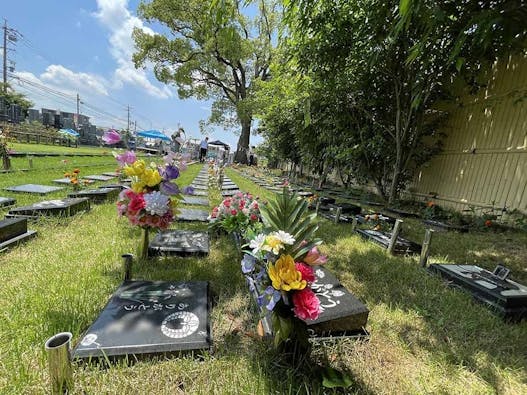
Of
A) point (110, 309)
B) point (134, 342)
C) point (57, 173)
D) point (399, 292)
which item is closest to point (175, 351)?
point (134, 342)

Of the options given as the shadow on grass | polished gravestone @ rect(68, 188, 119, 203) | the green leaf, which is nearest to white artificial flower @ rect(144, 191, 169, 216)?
the green leaf

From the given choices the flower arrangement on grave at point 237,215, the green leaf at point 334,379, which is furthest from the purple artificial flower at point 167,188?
the green leaf at point 334,379

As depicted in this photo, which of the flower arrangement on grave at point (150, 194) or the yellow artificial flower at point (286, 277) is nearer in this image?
the yellow artificial flower at point (286, 277)

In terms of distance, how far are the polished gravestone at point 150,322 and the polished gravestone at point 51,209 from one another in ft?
7.47

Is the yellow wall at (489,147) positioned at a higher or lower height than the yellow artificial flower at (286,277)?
higher

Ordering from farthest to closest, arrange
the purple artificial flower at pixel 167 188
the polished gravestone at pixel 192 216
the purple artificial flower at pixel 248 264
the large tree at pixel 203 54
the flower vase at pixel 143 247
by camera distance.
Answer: the large tree at pixel 203 54, the polished gravestone at pixel 192 216, the flower vase at pixel 143 247, the purple artificial flower at pixel 167 188, the purple artificial flower at pixel 248 264

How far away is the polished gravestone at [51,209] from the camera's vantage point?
125 inches

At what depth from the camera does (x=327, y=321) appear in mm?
1559

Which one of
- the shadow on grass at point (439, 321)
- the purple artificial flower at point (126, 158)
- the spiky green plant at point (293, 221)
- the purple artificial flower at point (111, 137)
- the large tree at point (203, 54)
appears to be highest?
the large tree at point (203, 54)

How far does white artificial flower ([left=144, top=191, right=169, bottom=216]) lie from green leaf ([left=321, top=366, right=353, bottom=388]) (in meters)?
1.64

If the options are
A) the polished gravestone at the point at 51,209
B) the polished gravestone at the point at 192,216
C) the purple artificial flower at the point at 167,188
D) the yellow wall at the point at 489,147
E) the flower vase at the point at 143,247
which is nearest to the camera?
the purple artificial flower at the point at 167,188

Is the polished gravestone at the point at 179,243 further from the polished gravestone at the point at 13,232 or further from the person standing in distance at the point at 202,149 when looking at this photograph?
the person standing in distance at the point at 202,149

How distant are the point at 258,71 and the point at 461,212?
74.4 feet

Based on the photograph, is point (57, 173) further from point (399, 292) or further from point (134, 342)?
point (399, 292)
